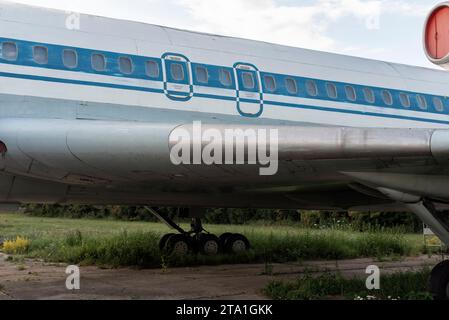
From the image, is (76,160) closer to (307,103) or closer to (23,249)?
(307,103)

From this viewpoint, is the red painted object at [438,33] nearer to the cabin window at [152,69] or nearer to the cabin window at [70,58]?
the cabin window at [152,69]

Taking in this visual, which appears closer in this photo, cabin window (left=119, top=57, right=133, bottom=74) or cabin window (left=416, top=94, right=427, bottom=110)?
cabin window (left=119, top=57, right=133, bottom=74)

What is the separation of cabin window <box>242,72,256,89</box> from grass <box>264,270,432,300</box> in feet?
9.21

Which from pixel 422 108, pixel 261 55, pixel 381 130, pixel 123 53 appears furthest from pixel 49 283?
pixel 422 108

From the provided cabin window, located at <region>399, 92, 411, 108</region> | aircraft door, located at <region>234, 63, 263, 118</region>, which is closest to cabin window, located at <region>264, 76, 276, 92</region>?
aircraft door, located at <region>234, 63, 263, 118</region>

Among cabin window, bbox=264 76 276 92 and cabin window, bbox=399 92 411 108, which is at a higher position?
cabin window, bbox=399 92 411 108

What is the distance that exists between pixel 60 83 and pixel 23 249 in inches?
313

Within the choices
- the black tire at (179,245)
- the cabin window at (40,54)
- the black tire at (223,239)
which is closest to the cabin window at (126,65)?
the cabin window at (40,54)

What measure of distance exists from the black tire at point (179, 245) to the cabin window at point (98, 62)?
5780 mm

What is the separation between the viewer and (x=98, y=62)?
268 inches

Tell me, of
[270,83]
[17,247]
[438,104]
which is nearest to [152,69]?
[270,83]

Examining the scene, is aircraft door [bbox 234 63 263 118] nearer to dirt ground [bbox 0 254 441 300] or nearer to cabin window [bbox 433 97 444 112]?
dirt ground [bbox 0 254 441 300]

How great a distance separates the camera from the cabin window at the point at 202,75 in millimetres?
7467

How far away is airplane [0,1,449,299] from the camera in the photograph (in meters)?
5.43
